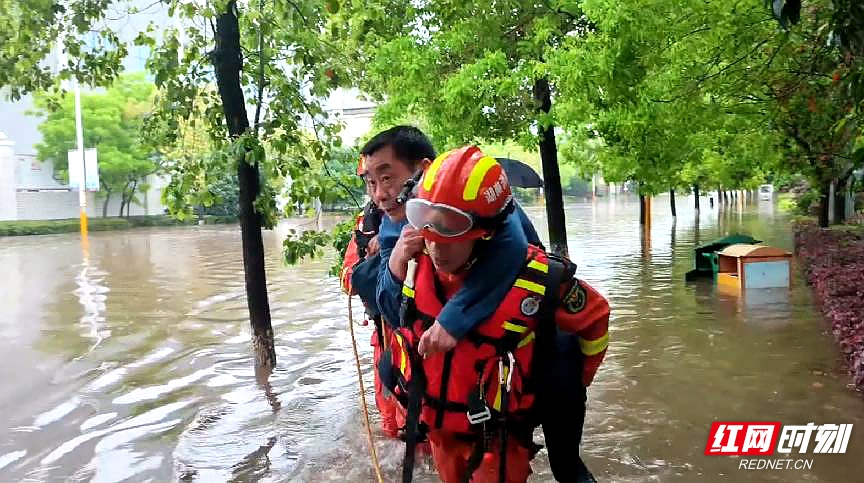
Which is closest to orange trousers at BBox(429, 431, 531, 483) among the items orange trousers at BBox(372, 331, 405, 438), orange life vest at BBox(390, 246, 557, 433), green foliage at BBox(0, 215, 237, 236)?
orange life vest at BBox(390, 246, 557, 433)

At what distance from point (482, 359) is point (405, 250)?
0.40 metres

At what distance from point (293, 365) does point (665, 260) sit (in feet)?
35.8

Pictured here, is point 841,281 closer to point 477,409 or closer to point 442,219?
point 477,409

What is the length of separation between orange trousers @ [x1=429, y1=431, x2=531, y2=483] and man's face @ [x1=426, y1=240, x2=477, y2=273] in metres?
0.58

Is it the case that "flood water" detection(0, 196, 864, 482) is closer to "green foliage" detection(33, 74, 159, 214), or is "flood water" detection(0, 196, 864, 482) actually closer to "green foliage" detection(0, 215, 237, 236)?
"green foliage" detection(0, 215, 237, 236)

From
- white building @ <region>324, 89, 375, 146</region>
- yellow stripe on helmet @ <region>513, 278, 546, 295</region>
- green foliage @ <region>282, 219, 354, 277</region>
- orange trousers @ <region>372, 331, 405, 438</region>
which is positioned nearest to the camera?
yellow stripe on helmet @ <region>513, 278, 546, 295</region>

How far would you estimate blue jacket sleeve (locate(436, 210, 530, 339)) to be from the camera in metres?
2.21

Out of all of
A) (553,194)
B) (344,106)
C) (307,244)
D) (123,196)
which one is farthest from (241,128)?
(123,196)

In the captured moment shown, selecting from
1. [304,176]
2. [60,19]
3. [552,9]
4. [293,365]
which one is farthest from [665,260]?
[60,19]

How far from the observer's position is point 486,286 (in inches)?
87.9

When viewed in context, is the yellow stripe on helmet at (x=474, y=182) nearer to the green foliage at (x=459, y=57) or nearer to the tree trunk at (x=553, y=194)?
the green foliage at (x=459, y=57)

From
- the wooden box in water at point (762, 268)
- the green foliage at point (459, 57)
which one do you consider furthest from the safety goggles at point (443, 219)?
the wooden box in water at point (762, 268)

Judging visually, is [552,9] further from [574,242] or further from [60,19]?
[574,242]

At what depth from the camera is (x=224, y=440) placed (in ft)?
18.9
